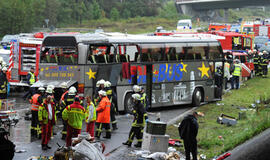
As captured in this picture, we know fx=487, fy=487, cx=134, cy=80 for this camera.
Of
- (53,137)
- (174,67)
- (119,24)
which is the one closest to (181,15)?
(119,24)

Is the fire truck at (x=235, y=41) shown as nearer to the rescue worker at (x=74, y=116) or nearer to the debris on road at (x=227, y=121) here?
the debris on road at (x=227, y=121)

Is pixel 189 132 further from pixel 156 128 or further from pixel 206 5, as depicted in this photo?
pixel 206 5

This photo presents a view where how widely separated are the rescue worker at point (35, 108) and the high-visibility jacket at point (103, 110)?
1.83 metres

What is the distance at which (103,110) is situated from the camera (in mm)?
15516

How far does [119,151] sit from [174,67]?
8.94 meters

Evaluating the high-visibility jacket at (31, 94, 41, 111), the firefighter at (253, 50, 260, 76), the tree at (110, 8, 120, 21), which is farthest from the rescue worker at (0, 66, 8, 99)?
the tree at (110, 8, 120, 21)

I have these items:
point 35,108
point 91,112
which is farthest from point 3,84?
point 91,112

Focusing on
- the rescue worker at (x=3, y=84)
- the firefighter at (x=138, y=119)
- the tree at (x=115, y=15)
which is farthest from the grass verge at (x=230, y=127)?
the tree at (x=115, y=15)

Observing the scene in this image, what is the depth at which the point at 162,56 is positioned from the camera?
22.2 m

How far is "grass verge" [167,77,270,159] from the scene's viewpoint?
14.3 m

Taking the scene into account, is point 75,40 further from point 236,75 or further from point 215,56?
point 236,75

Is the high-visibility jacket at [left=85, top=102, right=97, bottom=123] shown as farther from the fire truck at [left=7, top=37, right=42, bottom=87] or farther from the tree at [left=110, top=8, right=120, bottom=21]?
the tree at [left=110, top=8, right=120, bottom=21]

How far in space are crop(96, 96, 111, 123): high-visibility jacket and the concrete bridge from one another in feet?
324

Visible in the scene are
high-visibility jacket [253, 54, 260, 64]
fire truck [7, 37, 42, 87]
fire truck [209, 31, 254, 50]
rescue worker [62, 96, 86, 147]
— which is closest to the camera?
rescue worker [62, 96, 86, 147]
